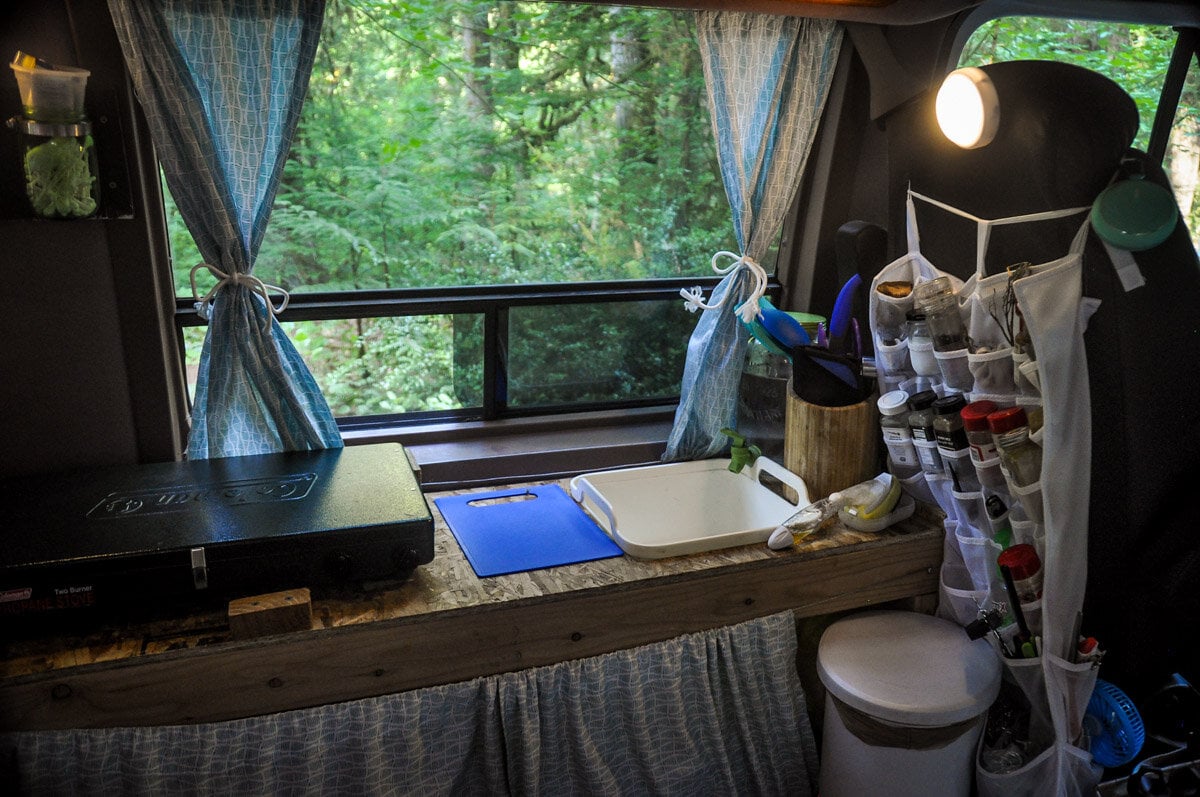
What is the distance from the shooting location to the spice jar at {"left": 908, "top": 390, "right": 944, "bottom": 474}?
1.81m

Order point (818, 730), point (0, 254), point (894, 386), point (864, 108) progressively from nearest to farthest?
1. point (0, 254)
2. point (894, 386)
3. point (818, 730)
4. point (864, 108)

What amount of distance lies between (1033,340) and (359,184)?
1479mm

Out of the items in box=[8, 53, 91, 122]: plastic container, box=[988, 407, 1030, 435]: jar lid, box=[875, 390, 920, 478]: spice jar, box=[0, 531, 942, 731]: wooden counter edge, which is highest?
box=[8, 53, 91, 122]: plastic container

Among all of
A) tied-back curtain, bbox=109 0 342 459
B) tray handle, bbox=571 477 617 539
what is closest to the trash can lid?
tray handle, bbox=571 477 617 539

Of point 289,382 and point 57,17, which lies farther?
point 289,382

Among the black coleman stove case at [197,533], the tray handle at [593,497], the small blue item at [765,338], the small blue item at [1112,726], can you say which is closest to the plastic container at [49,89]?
the black coleman stove case at [197,533]

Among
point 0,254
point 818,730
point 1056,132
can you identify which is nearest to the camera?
Answer: point 1056,132

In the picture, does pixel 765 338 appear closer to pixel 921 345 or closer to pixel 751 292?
pixel 751 292

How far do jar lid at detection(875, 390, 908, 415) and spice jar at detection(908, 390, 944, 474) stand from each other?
0.02m

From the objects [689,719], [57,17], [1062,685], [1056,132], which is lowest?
[689,719]

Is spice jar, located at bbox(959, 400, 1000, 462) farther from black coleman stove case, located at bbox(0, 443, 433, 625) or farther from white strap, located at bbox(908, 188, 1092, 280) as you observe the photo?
black coleman stove case, located at bbox(0, 443, 433, 625)

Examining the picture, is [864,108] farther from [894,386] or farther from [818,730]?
[818,730]

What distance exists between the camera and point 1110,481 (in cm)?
Result: 167

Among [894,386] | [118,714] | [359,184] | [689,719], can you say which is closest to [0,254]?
[359,184]
